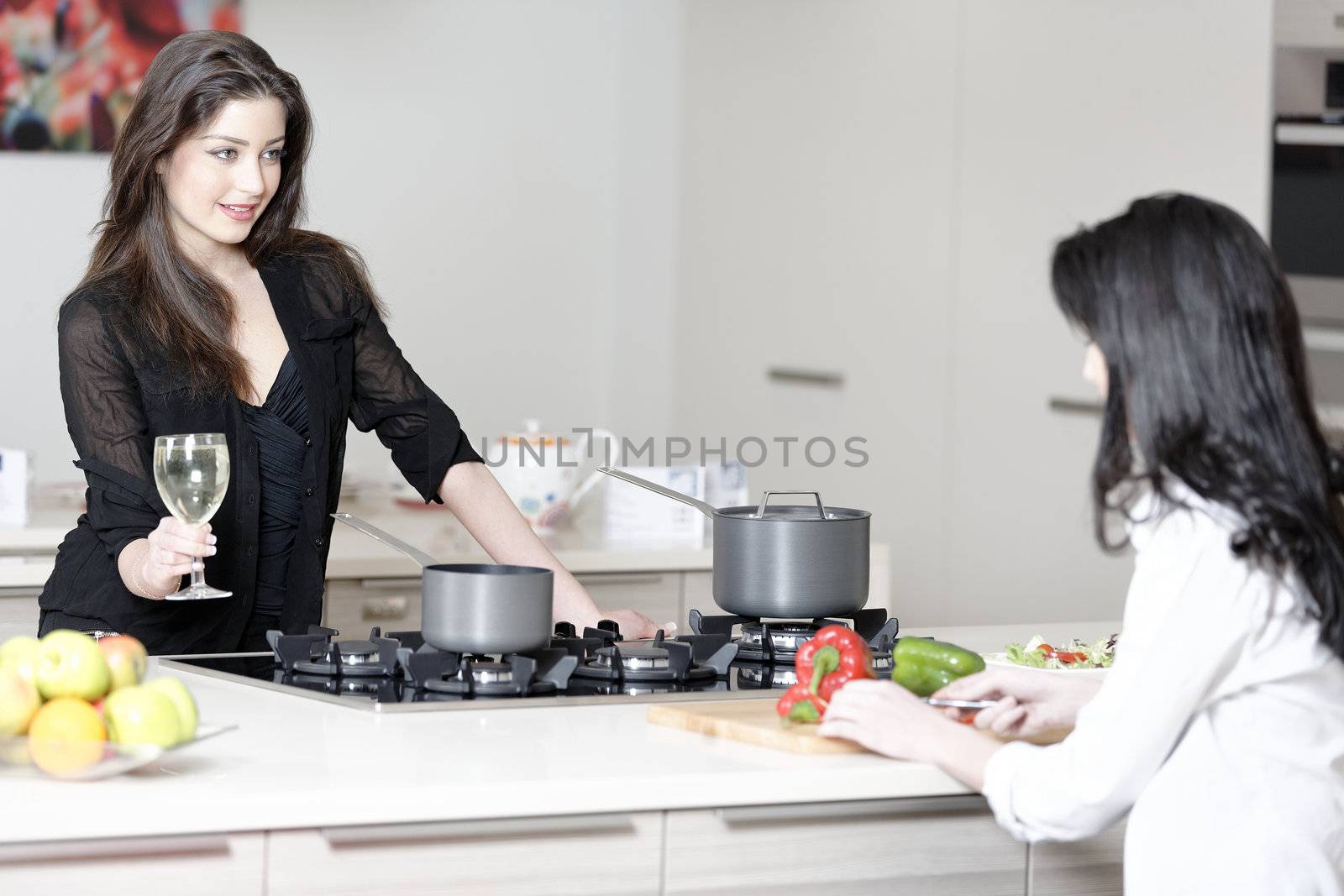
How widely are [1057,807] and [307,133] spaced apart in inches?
55.2

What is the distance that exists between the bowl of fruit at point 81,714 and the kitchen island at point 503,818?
0.03 metres

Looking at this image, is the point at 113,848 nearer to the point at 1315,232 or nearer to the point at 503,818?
the point at 503,818

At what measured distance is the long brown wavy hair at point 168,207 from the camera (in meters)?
2.07

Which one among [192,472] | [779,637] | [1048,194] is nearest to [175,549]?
[192,472]

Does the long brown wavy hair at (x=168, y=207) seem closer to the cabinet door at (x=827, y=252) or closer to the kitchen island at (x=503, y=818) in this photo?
the kitchen island at (x=503, y=818)

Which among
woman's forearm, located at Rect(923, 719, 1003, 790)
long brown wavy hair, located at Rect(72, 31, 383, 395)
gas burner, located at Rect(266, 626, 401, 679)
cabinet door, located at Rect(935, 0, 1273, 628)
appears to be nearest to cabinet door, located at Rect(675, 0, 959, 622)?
cabinet door, located at Rect(935, 0, 1273, 628)

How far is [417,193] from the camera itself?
5609 mm

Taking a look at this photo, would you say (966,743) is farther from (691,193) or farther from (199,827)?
(691,193)

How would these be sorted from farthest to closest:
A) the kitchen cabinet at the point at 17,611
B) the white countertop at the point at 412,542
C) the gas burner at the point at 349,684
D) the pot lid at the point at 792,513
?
the white countertop at the point at 412,542
the kitchen cabinet at the point at 17,611
the pot lid at the point at 792,513
the gas burner at the point at 349,684

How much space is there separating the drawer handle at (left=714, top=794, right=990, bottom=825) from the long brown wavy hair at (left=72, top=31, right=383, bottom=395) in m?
1.03

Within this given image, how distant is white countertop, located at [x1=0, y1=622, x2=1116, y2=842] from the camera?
127cm

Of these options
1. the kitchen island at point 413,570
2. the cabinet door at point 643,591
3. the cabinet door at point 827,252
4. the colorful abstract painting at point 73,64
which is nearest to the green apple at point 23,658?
the kitchen island at point 413,570

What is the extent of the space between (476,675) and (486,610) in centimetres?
9

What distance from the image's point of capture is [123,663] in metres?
1.35
